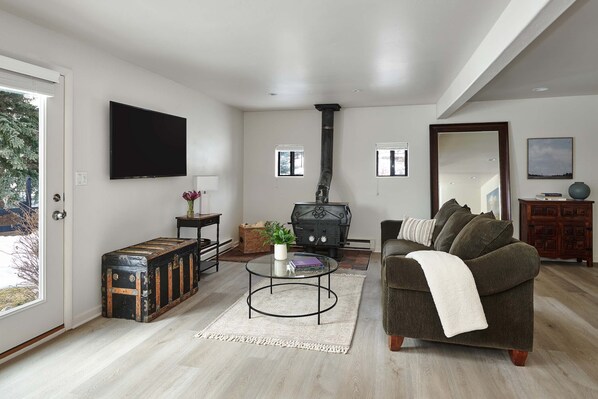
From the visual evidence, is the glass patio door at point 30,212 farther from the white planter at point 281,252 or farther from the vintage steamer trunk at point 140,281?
the white planter at point 281,252

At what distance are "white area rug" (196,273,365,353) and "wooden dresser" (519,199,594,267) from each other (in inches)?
114

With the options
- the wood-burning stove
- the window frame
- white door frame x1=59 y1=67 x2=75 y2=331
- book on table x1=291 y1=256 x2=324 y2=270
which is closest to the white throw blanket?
book on table x1=291 y1=256 x2=324 y2=270

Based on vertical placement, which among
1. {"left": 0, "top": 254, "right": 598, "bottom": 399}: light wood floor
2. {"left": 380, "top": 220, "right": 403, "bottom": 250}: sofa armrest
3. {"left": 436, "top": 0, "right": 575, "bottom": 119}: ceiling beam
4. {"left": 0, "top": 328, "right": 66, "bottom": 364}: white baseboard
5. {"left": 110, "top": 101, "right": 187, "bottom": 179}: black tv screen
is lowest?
{"left": 0, "top": 254, "right": 598, "bottom": 399}: light wood floor

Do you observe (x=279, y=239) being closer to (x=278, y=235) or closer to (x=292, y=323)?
(x=278, y=235)

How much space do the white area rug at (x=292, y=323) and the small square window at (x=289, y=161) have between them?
2843 millimetres

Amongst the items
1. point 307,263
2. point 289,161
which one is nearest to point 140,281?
point 307,263

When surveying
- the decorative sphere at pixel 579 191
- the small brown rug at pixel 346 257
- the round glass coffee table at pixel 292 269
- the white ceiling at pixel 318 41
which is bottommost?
the small brown rug at pixel 346 257

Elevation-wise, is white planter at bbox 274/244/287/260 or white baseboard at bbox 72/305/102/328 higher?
white planter at bbox 274/244/287/260

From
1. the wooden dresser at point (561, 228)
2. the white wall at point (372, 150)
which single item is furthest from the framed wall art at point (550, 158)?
the wooden dresser at point (561, 228)

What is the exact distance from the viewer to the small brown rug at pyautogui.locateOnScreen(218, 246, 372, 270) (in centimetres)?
495

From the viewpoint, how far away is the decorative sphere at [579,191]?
4.94 metres

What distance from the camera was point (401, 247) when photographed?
3.75 meters

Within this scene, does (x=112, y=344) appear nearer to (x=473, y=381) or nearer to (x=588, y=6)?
(x=473, y=381)

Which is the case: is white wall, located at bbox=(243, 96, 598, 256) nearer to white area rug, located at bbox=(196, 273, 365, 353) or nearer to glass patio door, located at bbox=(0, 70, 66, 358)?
white area rug, located at bbox=(196, 273, 365, 353)
